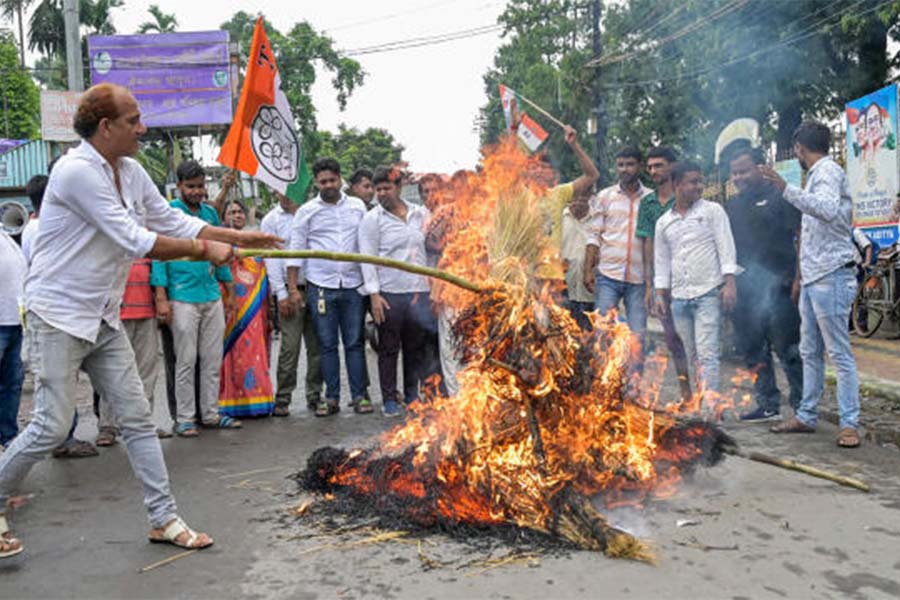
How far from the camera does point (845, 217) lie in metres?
5.66

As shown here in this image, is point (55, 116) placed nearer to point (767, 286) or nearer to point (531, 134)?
point (531, 134)

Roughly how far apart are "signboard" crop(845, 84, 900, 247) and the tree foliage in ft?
12.7

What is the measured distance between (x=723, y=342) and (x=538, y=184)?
6.15 meters

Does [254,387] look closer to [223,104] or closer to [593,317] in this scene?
[593,317]

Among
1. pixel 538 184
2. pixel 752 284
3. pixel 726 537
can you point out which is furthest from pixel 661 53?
pixel 726 537

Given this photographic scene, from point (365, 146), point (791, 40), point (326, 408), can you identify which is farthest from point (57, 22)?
point (326, 408)

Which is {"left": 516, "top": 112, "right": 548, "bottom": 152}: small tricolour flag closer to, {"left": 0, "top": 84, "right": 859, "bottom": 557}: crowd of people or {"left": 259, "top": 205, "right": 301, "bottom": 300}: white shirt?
{"left": 0, "top": 84, "right": 859, "bottom": 557}: crowd of people

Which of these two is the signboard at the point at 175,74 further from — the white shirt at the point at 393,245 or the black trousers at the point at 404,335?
the black trousers at the point at 404,335

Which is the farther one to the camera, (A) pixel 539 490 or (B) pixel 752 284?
(B) pixel 752 284

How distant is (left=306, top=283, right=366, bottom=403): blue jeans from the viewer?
23.8 feet

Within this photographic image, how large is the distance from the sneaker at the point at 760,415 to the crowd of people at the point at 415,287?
18mm

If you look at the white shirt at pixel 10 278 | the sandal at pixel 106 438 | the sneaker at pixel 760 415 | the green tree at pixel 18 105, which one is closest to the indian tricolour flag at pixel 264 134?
the white shirt at pixel 10 278

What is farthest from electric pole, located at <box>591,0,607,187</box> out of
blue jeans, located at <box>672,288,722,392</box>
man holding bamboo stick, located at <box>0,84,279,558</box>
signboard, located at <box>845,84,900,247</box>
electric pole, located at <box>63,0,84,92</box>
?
man holding bamboo stick, located at <box>0,84,279,558</box>

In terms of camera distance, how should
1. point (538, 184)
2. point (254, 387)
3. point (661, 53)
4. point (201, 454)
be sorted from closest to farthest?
point (538, 184) → point (201, 454) → point (254, 387) → point (661, 53)
